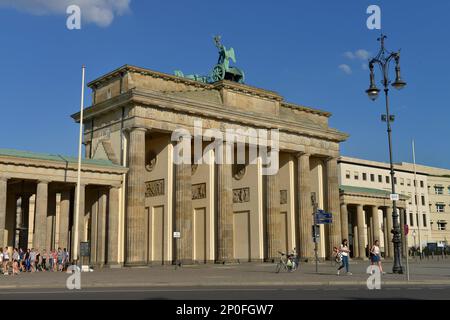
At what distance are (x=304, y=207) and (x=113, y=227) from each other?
2186 centimetres

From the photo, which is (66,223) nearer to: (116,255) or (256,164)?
(116,255)

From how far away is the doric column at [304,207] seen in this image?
55844 millimetres

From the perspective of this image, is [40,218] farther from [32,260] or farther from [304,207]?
[304,207]

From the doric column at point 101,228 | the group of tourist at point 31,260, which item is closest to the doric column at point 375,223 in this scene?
the doric column at point 101,228

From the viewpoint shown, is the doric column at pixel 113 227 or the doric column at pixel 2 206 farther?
the doric column at pixel 113 227

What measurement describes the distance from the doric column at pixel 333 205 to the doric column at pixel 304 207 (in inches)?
140

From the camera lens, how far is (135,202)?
42.6 metres

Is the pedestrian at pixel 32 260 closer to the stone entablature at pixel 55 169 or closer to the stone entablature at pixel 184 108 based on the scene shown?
the stone entablature at pixel 55 169

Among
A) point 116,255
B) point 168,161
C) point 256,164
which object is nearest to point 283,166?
point 256,164

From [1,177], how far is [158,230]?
14.9 meters

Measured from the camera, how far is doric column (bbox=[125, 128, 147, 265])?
1660 inches
